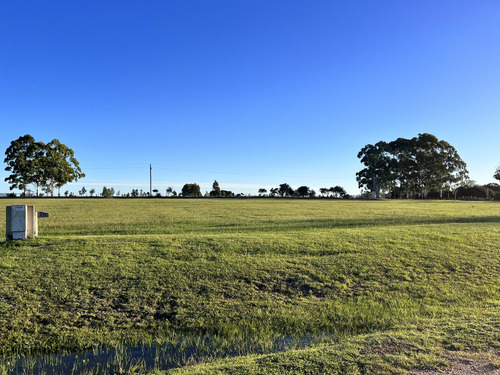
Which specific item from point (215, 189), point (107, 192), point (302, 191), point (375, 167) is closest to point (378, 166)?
point (375, 167)

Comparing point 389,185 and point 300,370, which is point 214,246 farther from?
point 389,185

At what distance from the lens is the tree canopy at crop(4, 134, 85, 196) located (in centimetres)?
6988

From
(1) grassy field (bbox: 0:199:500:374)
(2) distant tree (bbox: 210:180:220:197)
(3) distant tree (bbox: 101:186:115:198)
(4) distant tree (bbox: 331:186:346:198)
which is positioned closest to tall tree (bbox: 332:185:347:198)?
(4) distant tree (bbox: 331:186:346:198)

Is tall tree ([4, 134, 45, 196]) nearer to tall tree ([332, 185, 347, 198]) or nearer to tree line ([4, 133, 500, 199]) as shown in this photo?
tree line ([4, 133, 500, 199])

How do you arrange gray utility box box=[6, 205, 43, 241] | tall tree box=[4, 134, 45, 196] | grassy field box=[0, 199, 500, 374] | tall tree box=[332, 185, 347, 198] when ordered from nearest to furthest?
grassy field box=[0, 199, 500, 374] < gray utility box box=[6, 205, 43, 241] < tall tree box=[4, 134, 45, 196] < tall tree box=[332, 185, 347, 198]

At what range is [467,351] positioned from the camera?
398cm

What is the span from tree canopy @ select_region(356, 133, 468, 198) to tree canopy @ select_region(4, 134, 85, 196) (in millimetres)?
72099

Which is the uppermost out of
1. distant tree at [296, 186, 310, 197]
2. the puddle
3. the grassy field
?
distant tree at [296, 186, 310, 197]

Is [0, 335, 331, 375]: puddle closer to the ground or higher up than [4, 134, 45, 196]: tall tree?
closer to the ground

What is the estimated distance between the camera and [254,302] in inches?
249

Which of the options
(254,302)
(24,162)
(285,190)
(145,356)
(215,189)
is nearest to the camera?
(145,356)

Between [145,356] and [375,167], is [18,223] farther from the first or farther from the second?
[375,167]

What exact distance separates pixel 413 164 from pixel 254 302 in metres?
79.6

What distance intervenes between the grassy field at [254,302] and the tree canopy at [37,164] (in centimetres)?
7444
